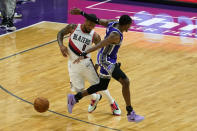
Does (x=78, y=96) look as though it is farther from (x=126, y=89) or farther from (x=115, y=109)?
(x=126, y=89)

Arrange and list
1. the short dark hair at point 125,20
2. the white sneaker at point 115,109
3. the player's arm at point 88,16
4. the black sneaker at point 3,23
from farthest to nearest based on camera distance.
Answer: the black sneaker at point 3,23, the white sneaker at point 115,109, the player's arm at point 88,16, the short dark hair at point 125,20

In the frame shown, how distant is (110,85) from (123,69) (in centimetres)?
107

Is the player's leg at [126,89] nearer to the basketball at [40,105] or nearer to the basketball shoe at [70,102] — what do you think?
A: the basketball shoe at [70,102]

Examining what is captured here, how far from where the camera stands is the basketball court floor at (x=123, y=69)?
9.52 metres

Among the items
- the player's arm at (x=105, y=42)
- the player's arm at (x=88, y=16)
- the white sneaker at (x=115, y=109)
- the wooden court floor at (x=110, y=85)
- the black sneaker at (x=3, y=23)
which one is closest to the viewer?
the player's arm at (x=105, y=42)

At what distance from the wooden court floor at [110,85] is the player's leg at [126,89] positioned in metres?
0.11

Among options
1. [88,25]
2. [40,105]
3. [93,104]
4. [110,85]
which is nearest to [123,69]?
[110,85]

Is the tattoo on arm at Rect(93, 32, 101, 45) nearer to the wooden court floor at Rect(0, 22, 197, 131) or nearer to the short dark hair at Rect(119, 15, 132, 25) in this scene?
the short dark hair at Rect(119, 15, 132, 25)

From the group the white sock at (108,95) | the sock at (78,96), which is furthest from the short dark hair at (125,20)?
the sock at (78,96)

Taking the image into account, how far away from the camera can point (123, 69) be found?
12.4 m

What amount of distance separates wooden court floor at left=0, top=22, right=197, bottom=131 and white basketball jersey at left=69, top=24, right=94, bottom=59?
1209 millimetres

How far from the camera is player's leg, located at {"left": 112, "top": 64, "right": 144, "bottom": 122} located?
9.25 metres

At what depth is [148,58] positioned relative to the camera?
13.2 metres

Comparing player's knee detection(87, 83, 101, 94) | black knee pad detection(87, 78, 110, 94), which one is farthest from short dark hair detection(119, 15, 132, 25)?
player's knee detection(87, 83, 101, 94)
